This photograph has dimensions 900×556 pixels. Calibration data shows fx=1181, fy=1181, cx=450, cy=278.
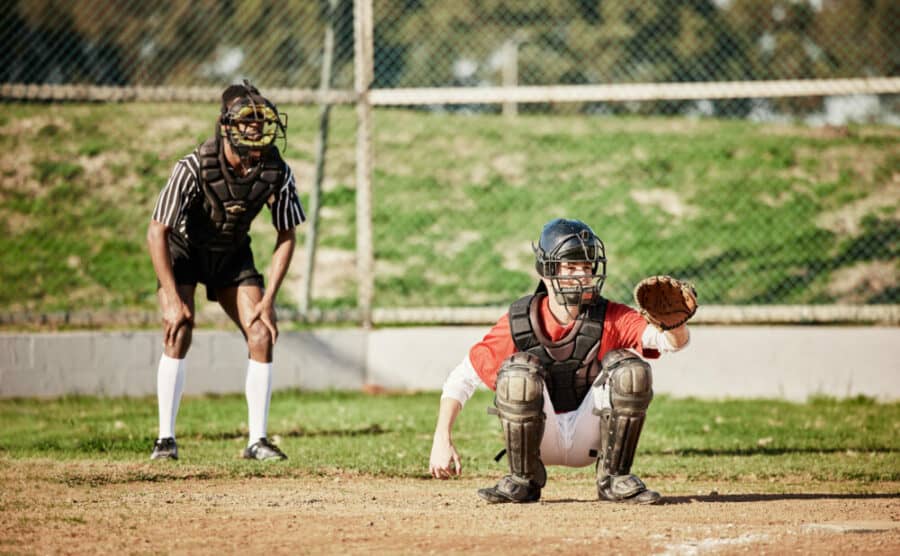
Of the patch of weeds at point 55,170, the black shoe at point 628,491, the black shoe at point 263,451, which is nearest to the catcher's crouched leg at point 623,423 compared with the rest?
the black shoe at point 628,491

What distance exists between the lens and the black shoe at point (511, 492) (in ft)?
17.1

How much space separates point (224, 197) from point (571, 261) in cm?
254

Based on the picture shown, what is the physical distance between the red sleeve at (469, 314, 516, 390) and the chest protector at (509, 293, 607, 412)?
63 millimetres

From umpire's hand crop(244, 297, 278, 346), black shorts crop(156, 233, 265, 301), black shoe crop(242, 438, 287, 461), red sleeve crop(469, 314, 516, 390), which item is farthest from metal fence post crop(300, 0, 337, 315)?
red sleeve crop(469, 314, 516, 390)

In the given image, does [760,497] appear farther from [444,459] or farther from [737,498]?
[444,459]

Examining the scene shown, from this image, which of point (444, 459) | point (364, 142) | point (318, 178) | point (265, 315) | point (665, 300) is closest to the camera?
point (665, 300)

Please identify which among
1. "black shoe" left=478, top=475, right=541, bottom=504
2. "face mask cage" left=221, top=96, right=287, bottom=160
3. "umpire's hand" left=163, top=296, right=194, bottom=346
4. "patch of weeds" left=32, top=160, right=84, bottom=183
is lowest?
"black shoe" left=478, top=475, right=541, bottom=504

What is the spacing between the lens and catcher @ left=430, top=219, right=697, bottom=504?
195 inches

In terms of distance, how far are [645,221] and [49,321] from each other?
6.68 meters

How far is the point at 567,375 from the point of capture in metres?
5.23

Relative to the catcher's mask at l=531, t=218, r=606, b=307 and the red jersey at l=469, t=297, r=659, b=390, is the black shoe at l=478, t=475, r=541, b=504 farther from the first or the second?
the catcher's mask at l=531, t=218, r=606, b=307

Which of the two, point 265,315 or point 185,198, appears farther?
point 265,315

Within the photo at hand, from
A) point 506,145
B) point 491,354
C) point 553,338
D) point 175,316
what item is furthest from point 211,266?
point 506,145

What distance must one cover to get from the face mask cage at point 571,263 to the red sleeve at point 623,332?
0.72ft
